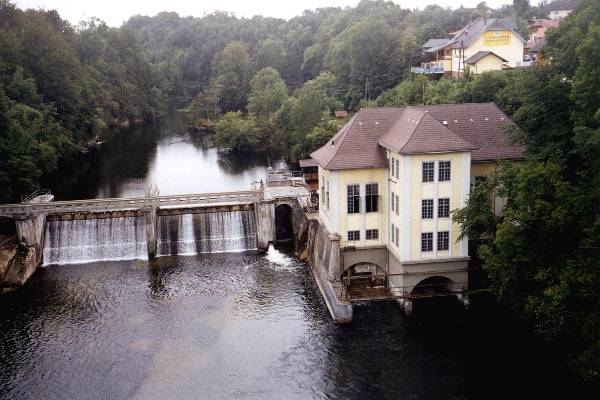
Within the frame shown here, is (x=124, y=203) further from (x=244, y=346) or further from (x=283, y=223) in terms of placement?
(x=244, y=346)

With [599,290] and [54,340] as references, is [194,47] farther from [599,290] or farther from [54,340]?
[599,290]

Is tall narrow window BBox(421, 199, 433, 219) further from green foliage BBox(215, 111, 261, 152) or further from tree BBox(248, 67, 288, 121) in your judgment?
tree BBox(248, 67, 288, 121)

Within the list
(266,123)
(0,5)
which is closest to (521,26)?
(266,123)

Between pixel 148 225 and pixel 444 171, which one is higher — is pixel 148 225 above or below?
below

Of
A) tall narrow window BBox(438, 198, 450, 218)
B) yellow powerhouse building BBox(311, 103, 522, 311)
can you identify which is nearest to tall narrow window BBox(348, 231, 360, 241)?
yellow powerhouse building BBox(311, 103, 522, 311)

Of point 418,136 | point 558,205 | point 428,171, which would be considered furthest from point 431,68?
point 558,205

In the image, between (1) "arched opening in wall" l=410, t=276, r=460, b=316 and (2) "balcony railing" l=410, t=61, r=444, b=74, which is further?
(2) "balcony railing" l=410, t=61, r=444, b=74
